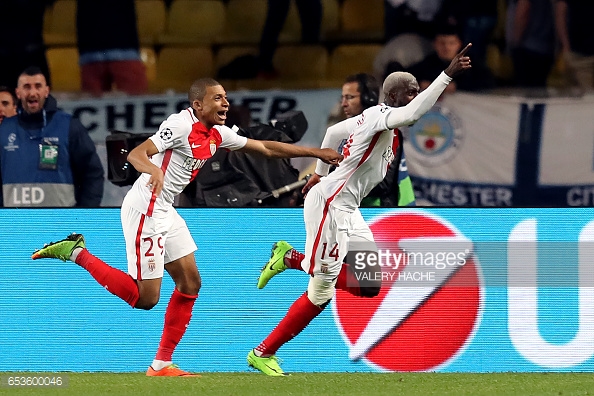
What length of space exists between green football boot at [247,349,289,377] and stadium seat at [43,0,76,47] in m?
6.03

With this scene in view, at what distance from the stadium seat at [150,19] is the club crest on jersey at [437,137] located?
3272 mm

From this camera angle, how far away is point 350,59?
1205cm

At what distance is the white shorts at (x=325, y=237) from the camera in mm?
7441

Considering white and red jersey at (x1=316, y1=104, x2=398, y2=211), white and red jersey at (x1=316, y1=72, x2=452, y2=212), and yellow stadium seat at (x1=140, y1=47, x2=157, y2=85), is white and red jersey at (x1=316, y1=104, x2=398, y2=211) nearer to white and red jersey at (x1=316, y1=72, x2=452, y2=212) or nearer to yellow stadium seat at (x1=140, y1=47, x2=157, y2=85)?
white and red jersey at (x1=316, y1=72, x2=452, y2=212)

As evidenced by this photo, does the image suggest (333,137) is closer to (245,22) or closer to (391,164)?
(391,164)

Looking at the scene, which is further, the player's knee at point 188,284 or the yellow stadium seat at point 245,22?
the yellow stadium seat at point 245,22

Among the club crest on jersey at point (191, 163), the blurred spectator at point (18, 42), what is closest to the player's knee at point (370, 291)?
the club crest on jersey at point (191, 163)

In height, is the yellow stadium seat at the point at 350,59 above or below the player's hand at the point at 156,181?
above

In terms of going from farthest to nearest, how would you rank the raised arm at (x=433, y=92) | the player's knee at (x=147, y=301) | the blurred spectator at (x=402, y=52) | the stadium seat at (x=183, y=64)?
the stadium seat at (x=183, y=64), the blurred spectator at (x=402, y=52), the player's knee at (x=147, y=301), the raised arm at (x=433, y=92)

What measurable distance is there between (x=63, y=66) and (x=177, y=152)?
5.39 meters

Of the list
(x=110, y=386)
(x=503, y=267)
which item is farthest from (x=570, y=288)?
(x=110, y=386)

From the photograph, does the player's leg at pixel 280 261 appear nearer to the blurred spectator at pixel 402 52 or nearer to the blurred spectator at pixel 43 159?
the blurred spectator at pixel 43 159

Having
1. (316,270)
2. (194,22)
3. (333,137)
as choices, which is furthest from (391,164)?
Result: (194,22)

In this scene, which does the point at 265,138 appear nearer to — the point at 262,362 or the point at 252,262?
the point at 252,262
